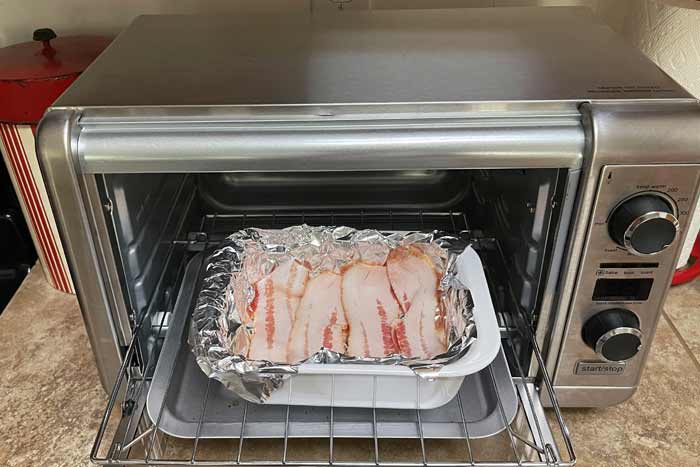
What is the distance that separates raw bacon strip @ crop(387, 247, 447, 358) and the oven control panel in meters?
0.14

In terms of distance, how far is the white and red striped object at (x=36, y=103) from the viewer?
0.77m

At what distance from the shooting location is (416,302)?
0.73 m

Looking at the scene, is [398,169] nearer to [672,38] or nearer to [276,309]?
[276,309]

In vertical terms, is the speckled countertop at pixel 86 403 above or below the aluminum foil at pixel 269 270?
below

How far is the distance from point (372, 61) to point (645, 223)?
0.32 meters

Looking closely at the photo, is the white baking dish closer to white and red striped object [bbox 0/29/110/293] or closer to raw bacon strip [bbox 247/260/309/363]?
raw bacon strip [bbox 247/260/309/363]

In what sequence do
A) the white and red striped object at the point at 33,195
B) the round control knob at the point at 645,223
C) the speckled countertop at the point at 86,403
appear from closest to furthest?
the round control knob at the point at 645,223 < the speckled countertop at the point at 86,403 < the white and red striped object at the point at 33,195

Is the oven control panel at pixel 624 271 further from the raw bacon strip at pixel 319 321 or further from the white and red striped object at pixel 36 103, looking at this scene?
the white and red striped object at pixel 36 103

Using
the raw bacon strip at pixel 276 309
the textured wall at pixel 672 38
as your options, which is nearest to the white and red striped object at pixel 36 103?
the raw bacon strip at pixel 276 309

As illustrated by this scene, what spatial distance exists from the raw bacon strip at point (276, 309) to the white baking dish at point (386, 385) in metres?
0.06

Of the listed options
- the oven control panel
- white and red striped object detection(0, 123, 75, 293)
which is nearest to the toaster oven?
the oven control panel

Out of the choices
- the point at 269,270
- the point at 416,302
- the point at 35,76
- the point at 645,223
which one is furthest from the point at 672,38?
the point at 35,76

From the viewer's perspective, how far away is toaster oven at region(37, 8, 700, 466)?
56cm

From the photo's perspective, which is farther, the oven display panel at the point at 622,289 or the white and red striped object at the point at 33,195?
the white and red striped object at the point at 33,195
